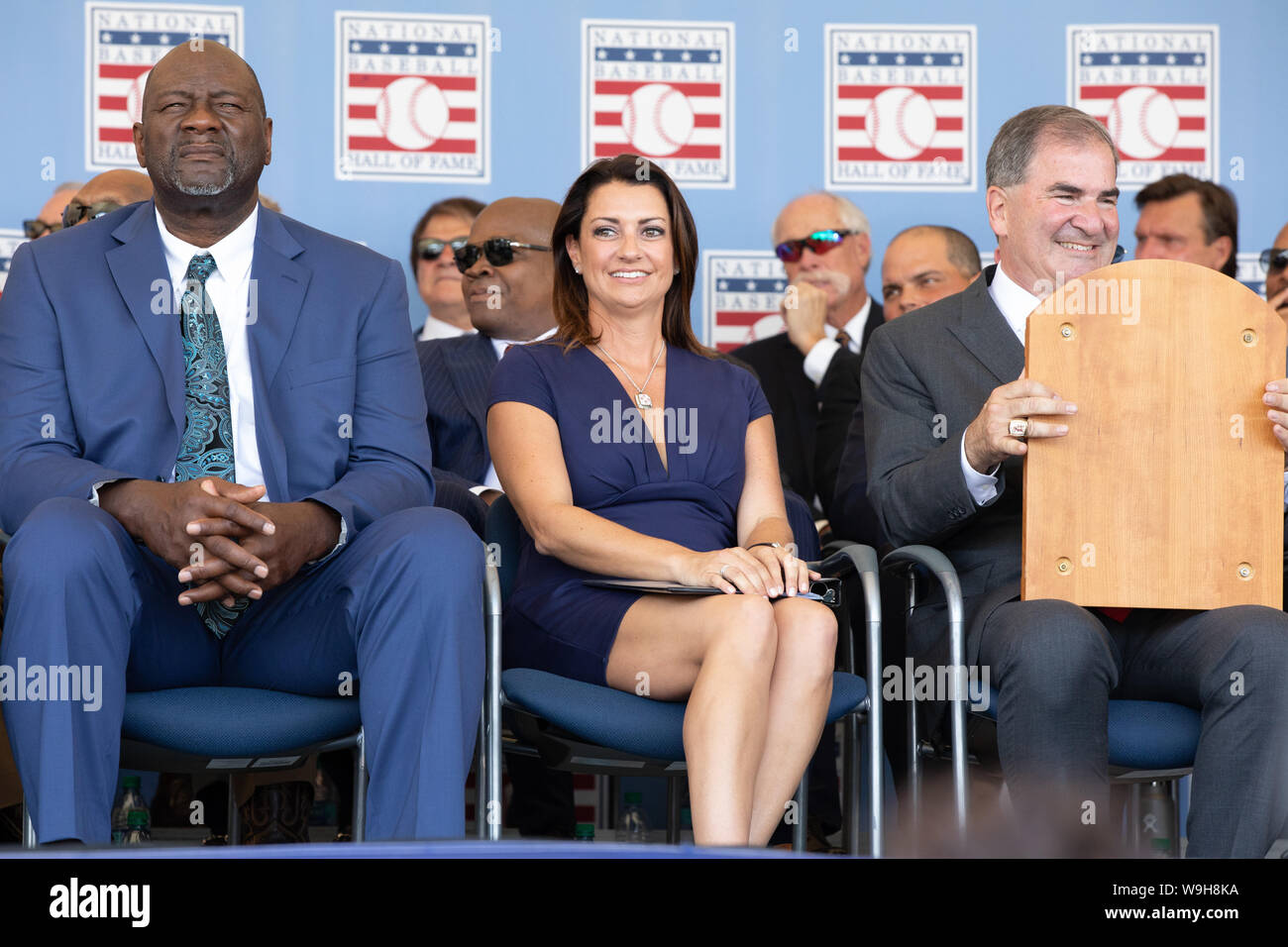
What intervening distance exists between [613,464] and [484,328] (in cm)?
116

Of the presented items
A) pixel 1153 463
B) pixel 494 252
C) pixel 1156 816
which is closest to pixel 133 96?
pixel 494 252

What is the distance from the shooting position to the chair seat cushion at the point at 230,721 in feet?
7.56

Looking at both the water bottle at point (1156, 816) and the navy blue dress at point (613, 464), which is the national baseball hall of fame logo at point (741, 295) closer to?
the navy blue dress at point (613, 464)

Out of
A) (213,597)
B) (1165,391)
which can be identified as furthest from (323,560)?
(1165,391)

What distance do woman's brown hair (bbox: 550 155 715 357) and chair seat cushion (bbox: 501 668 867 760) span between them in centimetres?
87

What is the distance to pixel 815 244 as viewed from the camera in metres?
4.49

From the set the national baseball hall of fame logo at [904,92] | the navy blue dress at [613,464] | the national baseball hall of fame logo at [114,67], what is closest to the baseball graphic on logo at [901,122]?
the national baseball hall of fame logo at [904,92]

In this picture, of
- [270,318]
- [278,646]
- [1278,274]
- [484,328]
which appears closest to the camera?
[278,646]

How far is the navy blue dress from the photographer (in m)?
2.74

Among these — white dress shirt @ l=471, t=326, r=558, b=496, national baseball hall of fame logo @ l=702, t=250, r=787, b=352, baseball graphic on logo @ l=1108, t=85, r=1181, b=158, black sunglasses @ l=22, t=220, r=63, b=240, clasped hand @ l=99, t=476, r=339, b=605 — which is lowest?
clasped hand @ l=99, t=476, r=339, b=605

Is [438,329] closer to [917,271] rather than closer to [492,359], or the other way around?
[492,359]

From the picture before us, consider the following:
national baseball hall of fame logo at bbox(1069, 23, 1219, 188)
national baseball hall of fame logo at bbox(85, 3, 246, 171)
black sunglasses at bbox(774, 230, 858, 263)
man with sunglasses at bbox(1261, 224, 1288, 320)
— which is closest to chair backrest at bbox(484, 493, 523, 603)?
black sunglasses at bbox(774, 230, 858, 263)

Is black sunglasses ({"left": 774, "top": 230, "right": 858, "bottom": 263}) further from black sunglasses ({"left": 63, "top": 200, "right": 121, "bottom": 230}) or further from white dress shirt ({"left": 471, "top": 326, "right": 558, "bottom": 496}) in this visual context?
black sunglasses ({"left": 63, "top": 200, "right": 121, "bottom": 230})
